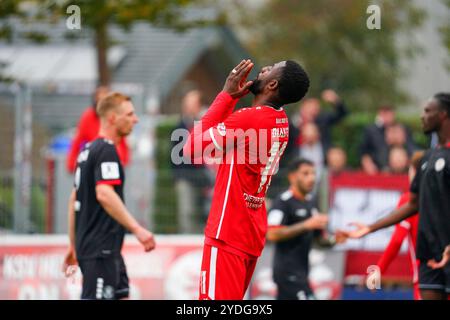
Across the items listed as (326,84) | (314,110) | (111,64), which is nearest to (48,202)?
(314,110)

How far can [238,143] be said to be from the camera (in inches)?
322

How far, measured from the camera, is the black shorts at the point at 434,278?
31.7 feet

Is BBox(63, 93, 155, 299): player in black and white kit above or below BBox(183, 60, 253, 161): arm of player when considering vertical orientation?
below

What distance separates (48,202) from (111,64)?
13687mm

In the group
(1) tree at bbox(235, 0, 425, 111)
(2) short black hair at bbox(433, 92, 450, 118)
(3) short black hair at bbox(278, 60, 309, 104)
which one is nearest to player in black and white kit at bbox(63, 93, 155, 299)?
(3) short black hair at bbox(278, 60, 309, 104)

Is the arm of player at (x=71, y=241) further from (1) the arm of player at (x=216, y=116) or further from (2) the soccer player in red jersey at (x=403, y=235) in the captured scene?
(2) the soccer player in red jersey at (x=403, y=235)

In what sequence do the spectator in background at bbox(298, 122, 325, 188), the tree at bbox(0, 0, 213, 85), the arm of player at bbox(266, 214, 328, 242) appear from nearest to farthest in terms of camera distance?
1. the arm of player at bbox(266, 214, 328, 242)
2. the tree at bbox(0, 0, 213, 85)
3. the spectator in background at bbox(298, 122, 325, 188)

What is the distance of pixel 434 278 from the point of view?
977 centimetres

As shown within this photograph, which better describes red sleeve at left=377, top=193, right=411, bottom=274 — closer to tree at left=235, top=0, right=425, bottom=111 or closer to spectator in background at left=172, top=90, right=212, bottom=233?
spectator in background at left=172, top=90, right=212, bottom=233

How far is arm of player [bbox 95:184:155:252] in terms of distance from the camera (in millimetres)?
9594

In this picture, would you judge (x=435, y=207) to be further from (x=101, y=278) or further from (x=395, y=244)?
(x=101, y=278)

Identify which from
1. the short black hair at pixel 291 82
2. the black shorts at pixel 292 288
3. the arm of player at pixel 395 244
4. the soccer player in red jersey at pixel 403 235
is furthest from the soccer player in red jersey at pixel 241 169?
the black shorts at pixel 292 288

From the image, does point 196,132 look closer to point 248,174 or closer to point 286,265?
point 248,174

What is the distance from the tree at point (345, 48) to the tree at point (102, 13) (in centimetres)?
1373
